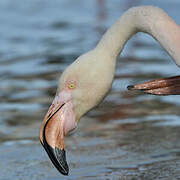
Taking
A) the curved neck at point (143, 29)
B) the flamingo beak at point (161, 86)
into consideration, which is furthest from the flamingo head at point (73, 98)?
the flamingo beak at point (161, 86)

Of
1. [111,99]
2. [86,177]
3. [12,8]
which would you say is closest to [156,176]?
[86,177]

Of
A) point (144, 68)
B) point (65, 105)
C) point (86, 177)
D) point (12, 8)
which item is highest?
point (65, 105)

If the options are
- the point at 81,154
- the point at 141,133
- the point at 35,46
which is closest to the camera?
the point at 81,154

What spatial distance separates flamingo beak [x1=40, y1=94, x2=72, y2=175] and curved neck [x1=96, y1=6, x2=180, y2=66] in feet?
2.10

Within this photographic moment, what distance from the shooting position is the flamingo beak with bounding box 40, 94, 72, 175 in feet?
18.9

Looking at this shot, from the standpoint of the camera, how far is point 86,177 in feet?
20.0

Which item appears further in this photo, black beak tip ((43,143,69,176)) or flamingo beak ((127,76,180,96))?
flamingo beak ((127,76,180,96))

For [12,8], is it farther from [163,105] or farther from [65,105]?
[65,105]

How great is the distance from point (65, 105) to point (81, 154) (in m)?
1.23

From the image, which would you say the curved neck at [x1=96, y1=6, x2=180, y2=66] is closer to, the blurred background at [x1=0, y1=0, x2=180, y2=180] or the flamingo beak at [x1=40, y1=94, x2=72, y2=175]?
the flamingo beak at [x1=40, y1=94, x2=72, y2=175]

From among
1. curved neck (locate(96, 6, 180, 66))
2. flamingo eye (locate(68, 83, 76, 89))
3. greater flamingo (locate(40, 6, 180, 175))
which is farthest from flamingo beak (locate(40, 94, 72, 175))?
curved neck (locate(96, 6, 180, 66))

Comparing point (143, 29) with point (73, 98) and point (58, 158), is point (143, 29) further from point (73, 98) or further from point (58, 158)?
point (58, 158)

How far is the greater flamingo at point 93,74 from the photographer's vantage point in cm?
564

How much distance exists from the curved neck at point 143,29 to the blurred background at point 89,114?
45.2 inches
